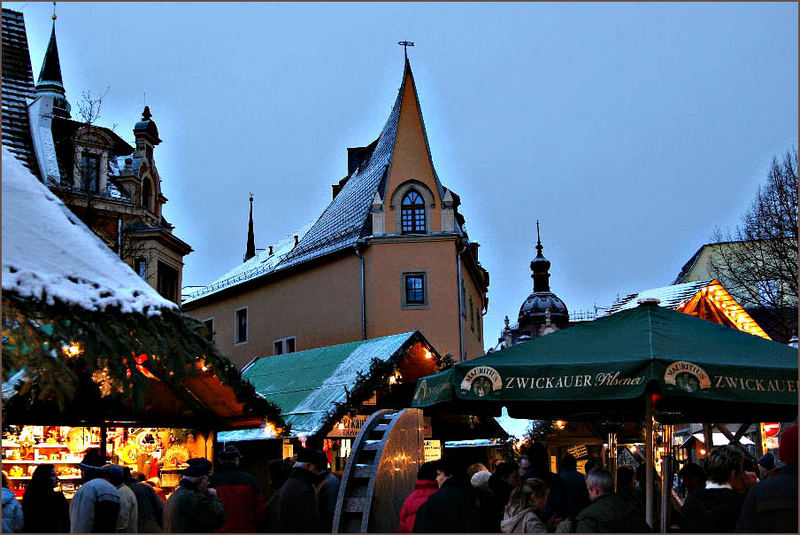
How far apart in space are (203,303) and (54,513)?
122ft

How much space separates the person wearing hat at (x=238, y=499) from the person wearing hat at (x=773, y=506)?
4.58 m

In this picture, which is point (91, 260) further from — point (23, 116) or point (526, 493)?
point (23, 116)

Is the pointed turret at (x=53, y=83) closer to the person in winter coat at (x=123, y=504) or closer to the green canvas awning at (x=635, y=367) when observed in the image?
Result: the person in winter coat at (x=123, y=504)

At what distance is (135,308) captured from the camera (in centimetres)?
548

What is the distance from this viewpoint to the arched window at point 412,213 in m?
34.9

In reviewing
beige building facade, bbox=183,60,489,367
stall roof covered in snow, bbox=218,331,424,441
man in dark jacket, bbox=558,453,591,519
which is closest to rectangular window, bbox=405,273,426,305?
beige building facade, bbox=183,60,489,367

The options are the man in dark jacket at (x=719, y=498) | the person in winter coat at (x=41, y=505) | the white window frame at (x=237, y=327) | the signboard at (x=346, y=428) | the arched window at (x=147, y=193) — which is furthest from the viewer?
the white window frame at (x=237, y=327)

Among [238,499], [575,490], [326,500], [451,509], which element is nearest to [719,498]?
[451,509]

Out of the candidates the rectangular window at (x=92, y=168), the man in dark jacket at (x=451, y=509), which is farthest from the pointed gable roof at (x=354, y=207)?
the man in dark jacket at (x=451, y=509)

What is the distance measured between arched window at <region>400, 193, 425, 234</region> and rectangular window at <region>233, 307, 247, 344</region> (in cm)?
1092

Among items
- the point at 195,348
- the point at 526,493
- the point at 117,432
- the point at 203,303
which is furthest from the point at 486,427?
the point at 203,303

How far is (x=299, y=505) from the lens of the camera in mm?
7676

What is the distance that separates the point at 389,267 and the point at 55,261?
29022 mm

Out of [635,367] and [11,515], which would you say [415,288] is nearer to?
[11,515]
